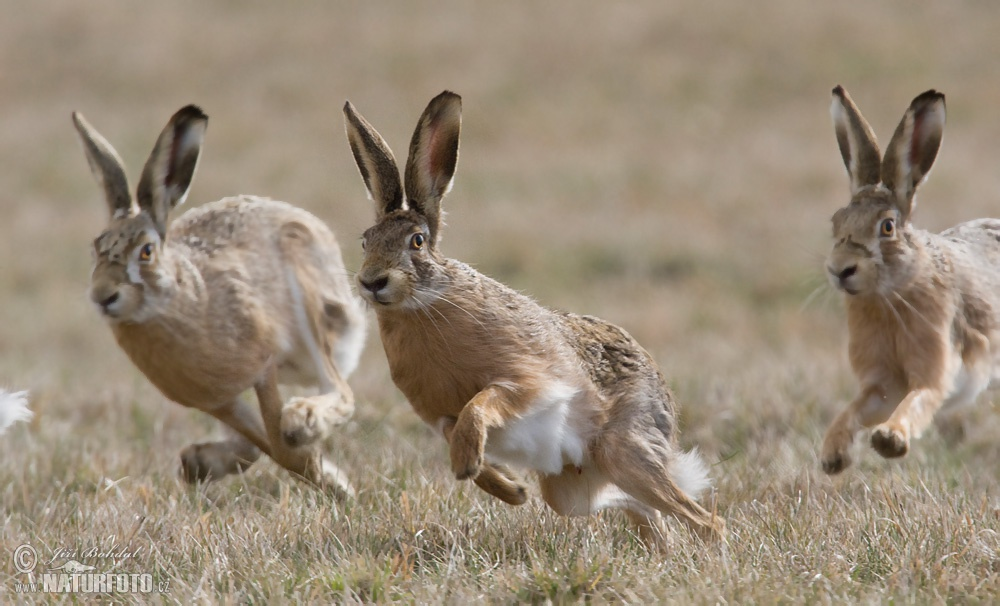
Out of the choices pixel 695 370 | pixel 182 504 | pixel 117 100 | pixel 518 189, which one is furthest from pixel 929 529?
pixel 117 100

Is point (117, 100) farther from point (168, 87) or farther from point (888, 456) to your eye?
point (888, 456)

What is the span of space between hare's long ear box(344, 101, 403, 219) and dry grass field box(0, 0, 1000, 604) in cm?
48

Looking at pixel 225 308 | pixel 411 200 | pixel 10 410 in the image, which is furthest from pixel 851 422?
pixel 10 410

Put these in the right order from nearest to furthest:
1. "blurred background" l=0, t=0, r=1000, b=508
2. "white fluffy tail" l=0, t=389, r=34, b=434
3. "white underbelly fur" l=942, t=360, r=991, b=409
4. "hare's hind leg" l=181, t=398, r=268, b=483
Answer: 1. "white fluffy tail" l=0, t=389, r=34, b=434
2. "white underbelly fur" l=942, t=360, r=991, b=409
3. "hare's hind leg" l=181, t=398, r=268, b=483
4. "blurred background" l=0, t=0, r=1000, b=508

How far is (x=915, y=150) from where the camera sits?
5.61m

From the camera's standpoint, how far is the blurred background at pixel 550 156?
7.33 m

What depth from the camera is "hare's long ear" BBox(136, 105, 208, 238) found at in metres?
5.82

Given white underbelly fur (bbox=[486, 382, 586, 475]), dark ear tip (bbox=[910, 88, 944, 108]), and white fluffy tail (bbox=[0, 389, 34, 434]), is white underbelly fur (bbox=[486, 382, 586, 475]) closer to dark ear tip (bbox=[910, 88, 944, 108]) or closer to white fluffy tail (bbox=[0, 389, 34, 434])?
white fluffy tail (bbox=[0, 389, 34, 434])

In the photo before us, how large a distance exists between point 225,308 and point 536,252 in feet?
27.2

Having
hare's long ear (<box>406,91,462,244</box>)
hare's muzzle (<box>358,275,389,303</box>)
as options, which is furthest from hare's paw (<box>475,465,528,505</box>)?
hare's long ear (<box>406,91,462,244</box>)

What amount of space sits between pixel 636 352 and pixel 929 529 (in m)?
1.39

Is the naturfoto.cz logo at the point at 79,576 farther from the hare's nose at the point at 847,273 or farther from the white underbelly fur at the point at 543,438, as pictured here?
the hare's nose at the point at 847,273

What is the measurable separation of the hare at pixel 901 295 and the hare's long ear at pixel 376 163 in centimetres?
197

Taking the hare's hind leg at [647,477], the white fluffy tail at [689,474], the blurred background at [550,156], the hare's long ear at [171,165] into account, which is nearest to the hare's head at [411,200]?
the blurred background at [550,156]
